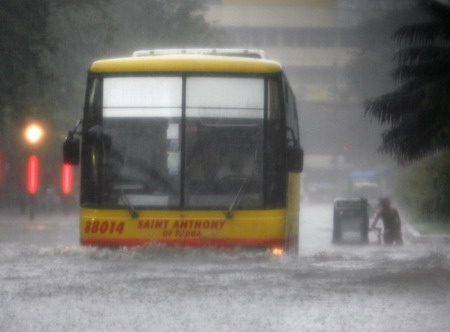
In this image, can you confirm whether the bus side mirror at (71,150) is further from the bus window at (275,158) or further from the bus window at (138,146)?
the bus window at (275,158)

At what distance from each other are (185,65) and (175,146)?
113 cm

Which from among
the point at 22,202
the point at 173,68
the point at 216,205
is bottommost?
the point at 22,202

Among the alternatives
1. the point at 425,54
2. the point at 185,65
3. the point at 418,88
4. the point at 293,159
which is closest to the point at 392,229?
the point at 418,88

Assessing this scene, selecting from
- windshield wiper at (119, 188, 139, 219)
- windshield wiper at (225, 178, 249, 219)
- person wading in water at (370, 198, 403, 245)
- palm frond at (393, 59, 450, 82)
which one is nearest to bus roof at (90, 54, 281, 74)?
windshield wiper at (225, 178, 249, 219)

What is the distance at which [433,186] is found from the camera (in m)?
41.2

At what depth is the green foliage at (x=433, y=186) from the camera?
132 ft

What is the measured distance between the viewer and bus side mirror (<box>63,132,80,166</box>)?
18.9 meters

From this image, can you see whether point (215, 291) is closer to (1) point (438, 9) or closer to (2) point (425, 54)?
(2) point (425, 54)

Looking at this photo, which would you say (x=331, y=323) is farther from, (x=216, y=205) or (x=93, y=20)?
(x=93, y=20)

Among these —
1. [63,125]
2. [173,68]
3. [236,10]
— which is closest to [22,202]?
[63,125]

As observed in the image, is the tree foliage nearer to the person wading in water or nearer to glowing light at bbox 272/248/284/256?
the person wading in water

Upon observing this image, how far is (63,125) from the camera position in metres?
53.0

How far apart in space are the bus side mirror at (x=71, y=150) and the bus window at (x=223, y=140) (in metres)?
1.49

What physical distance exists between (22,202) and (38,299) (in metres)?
38.7
